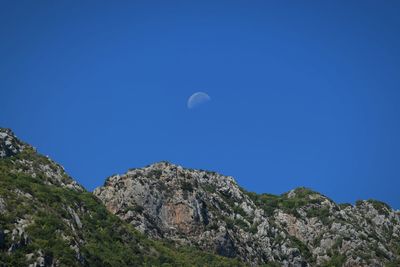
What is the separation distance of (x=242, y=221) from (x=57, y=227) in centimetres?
6469

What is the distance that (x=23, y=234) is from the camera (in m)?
99.6

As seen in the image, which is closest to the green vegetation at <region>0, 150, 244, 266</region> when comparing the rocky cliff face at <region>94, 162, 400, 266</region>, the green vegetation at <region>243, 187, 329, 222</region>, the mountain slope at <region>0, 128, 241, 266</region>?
the mountain slope at <region>0, 128, 241, 266</region>

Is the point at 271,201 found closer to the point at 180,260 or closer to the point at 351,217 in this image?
the point at 351,217

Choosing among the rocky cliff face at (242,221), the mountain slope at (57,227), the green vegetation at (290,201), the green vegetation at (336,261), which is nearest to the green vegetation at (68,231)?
the mountain slope at (57,227)

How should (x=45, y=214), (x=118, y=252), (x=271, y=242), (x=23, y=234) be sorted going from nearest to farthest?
(x=23, y=234) → (x=45, y=214) → (x=118, y=252) → (x=271, y=242)

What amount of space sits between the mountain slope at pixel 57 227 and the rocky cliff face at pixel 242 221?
762 centimetres

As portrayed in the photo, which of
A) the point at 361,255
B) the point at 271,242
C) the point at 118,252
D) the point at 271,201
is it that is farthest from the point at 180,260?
the point at 271,201

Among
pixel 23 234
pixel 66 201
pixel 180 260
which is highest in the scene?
pixel 66 201

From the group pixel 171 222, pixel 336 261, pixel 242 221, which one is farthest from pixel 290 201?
pixel 171 222

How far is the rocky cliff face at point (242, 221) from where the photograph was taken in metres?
146

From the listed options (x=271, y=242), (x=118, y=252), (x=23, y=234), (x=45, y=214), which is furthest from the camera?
(x=271, y=242)

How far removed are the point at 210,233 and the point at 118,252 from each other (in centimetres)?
2995

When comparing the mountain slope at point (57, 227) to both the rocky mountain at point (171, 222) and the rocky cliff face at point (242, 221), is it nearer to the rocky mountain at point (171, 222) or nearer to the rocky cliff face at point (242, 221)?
the rocky mountain at point (171, 222)

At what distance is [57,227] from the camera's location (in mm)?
109938
